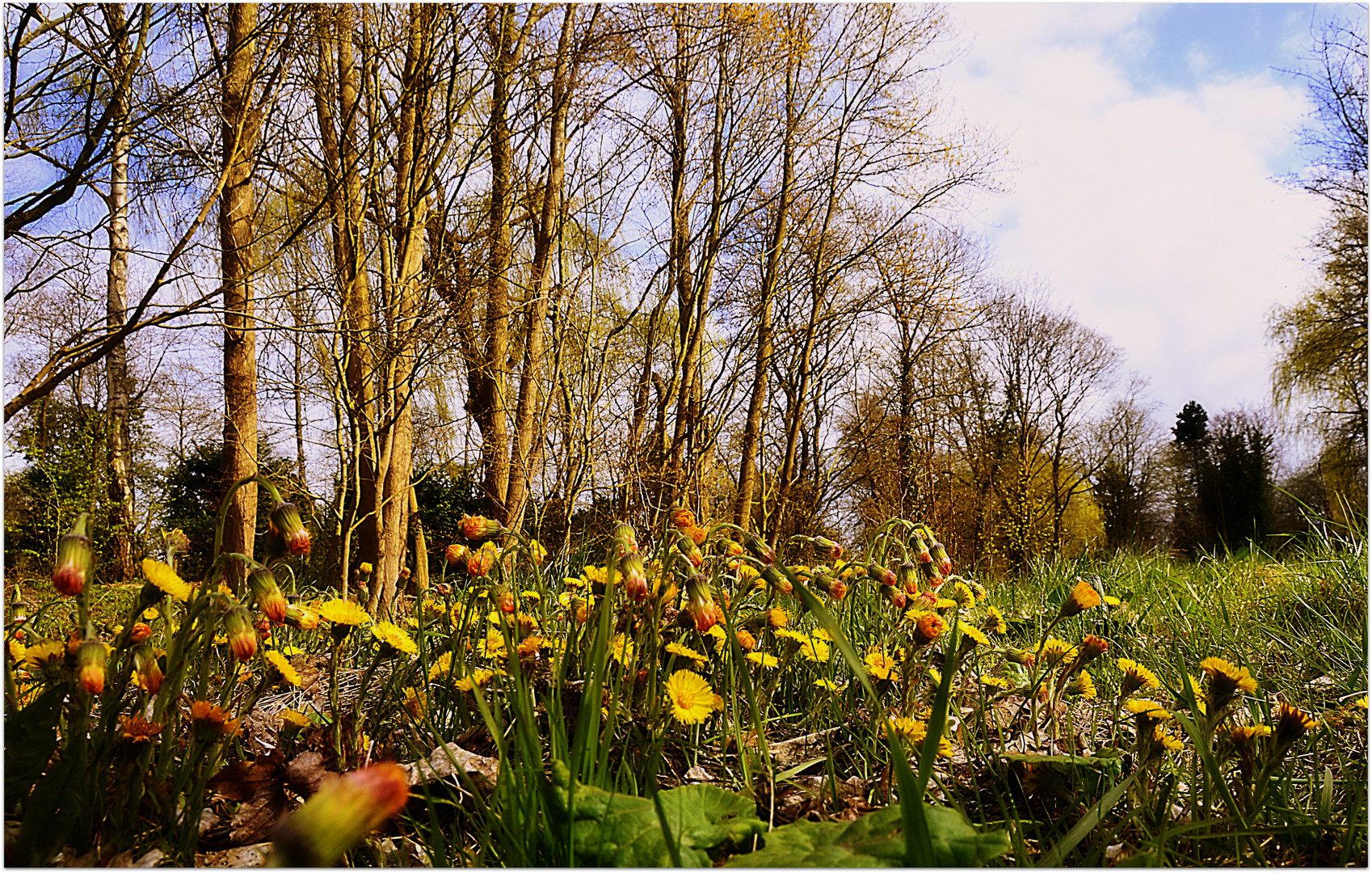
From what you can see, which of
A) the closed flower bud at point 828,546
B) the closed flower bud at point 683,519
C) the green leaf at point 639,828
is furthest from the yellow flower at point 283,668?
the closed flower bud at point 828,546

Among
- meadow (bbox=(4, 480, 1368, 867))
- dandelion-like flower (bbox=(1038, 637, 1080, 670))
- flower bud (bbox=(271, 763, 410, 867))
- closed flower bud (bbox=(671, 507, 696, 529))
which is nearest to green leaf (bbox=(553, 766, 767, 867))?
meadow (bbox=(4, 480, 1368, 867))

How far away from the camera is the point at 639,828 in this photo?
2.10ft

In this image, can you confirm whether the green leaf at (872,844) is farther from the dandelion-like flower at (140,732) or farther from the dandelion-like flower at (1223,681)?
the dandelion-like flower at (140,732)

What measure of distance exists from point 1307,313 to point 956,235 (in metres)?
5.26

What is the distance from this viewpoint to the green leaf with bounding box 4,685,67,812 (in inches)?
28.2

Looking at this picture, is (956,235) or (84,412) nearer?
(84,412)

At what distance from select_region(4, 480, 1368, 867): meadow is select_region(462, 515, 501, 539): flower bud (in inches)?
0.4

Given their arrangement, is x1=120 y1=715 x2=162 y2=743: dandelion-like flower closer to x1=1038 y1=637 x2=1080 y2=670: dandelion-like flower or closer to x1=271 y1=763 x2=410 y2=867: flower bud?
x1=271 y1=763 x2=410 y2=867: flower bud

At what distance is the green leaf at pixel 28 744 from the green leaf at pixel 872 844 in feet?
2.18

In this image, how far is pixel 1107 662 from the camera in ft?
6.01

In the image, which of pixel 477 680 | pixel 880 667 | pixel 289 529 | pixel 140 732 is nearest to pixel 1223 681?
pixel 880 667

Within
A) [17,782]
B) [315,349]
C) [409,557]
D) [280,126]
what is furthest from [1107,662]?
[409,557]

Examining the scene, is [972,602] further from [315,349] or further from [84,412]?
[84,412]

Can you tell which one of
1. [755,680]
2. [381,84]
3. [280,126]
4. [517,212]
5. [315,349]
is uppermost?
[517,212]
